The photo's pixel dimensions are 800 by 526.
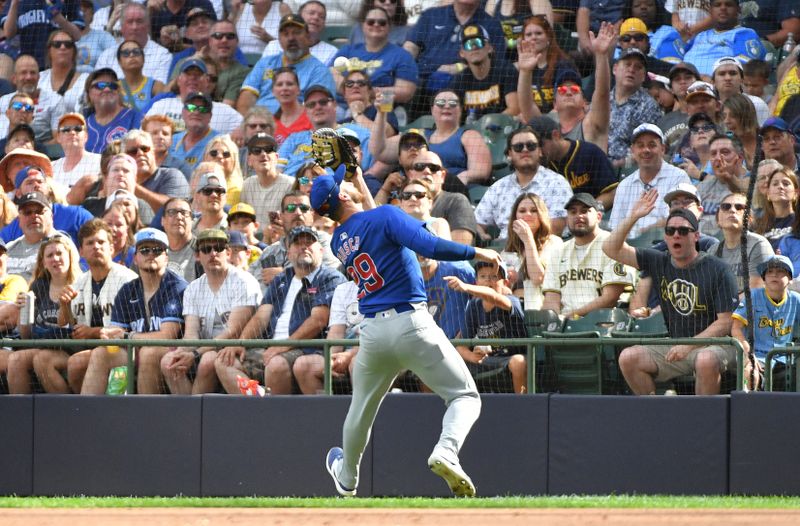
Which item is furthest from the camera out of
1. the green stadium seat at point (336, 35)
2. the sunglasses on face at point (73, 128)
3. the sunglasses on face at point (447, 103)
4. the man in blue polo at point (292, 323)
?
the green stadium seat at point (336, 35)

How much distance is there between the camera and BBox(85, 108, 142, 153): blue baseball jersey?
12.1m

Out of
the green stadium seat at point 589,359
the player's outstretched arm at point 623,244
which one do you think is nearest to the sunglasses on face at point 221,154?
the player's outstretched arm at point 623,244

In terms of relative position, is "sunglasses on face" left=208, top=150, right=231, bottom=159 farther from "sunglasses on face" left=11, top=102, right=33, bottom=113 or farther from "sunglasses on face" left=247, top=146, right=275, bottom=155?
"sunglasses on face" left=11, top=102, right=33, bottom=113

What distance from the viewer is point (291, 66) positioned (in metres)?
12.0

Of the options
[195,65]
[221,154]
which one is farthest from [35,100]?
[221,154]

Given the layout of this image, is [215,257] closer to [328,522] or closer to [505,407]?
[505,407]

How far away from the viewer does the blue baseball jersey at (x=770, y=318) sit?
7.57 meters

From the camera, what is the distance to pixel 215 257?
871 cm

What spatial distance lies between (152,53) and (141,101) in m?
0.75

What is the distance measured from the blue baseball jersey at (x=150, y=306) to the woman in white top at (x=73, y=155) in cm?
290

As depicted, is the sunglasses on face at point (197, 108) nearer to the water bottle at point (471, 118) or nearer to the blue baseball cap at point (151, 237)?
the water bottle at point (471, 118)

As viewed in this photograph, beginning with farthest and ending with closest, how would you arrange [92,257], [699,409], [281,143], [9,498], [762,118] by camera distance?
[281,143], [762,118], [92,257], [9,498], [699,409]

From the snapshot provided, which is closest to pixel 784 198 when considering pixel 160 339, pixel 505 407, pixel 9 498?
pixel 505 407

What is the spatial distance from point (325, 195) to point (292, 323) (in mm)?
2513
